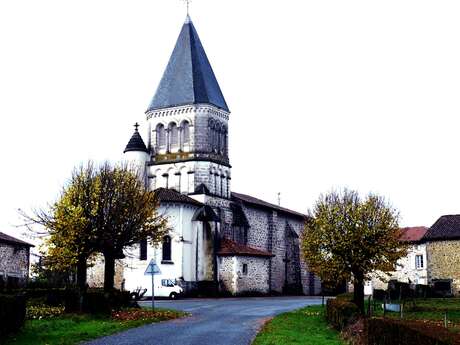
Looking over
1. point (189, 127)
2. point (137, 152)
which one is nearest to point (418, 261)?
point (189, 127)

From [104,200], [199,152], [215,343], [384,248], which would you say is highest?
[199,152]

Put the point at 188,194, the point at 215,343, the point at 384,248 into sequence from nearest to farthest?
the point at 215,343 → the point at 384,248 → the point at 188,194

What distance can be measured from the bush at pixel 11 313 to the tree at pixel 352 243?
17.4m

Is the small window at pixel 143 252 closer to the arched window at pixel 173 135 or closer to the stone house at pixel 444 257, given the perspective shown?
the arched window at pixel 173 135

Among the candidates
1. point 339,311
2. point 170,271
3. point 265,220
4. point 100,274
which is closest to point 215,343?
point 339,311

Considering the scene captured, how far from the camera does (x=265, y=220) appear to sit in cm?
6794

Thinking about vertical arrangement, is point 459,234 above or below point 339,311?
above

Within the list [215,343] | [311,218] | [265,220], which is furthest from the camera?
[265,220]

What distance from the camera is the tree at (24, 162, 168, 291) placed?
111ft

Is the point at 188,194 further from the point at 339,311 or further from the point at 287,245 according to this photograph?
the point at 339,311

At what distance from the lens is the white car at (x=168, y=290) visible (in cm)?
5175

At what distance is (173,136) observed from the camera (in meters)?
61.3

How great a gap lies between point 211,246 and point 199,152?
8.32 meters

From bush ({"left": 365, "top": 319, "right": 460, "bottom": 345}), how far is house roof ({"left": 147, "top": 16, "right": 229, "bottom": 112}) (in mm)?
45010
